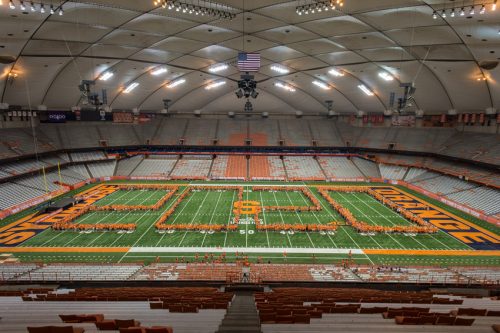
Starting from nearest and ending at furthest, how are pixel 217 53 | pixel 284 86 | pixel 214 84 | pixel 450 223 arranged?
1. pixel 450 223
2. pixel 217 53
3. pixel 284 86
4. pixel 214 84

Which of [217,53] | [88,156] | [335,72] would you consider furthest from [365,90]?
[88,156]

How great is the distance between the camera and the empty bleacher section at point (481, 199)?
27498 millimetres

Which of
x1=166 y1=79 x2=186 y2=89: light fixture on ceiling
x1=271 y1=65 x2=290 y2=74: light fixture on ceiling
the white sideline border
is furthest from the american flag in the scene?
x1=166 y1=79 x2=186 y2=89: light fixture on ceiling

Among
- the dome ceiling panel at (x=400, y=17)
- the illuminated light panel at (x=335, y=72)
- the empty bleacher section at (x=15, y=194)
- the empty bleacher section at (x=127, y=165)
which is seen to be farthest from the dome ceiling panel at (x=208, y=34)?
the empty bleacher section at (x=127, y=165)

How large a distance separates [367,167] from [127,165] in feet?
127

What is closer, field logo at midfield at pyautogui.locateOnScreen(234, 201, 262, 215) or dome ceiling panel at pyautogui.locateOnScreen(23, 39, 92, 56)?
dome ceiling panel at pyautogui.locateOnScreen(23, 39, 92, 56)

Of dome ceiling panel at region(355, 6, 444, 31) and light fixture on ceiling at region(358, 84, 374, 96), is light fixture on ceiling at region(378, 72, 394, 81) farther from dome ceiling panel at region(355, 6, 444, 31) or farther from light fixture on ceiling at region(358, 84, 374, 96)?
dome ceiling panel at region(355, 6, 444, 31)

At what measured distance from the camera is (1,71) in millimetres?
28484

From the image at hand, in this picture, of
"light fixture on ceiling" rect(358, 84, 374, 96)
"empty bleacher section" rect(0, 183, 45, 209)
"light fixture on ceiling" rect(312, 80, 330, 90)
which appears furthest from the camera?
"light fixture on ceiling" rect(312, 80, 330, 90)

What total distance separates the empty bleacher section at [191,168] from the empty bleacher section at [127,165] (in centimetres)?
671

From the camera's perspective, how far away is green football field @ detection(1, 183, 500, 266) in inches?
757

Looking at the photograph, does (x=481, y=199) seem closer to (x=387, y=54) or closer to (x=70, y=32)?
(x=387, y=54)

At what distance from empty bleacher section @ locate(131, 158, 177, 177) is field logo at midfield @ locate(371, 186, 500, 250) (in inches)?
1232

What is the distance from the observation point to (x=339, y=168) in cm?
4559
